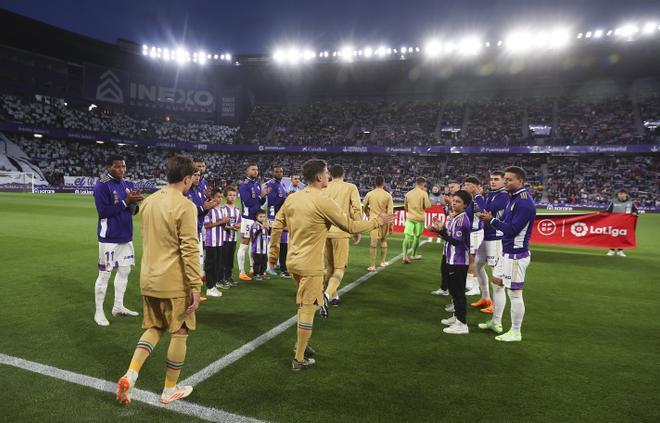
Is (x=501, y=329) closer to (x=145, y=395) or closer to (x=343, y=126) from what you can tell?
(x=145, y=395)

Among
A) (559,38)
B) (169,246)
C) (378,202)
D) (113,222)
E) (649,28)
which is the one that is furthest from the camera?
(559,38)

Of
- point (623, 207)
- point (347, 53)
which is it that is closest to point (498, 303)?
point (623, 207)

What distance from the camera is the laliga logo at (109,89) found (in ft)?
162

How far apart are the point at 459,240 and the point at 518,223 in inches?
33.6

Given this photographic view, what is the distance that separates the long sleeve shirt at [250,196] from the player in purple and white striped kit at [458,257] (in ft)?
14.8

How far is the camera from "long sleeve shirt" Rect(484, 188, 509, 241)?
6180mm

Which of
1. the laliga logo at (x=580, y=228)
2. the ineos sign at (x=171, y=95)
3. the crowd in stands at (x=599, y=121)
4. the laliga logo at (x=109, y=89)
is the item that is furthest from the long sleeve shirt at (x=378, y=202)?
the ineos sign at (x=171, y=95)

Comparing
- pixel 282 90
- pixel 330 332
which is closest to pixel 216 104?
pixel 282 90

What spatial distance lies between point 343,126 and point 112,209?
4990 centimetres

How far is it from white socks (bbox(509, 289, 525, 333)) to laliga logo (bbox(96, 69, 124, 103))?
2226 inches

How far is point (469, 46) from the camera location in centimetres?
4191

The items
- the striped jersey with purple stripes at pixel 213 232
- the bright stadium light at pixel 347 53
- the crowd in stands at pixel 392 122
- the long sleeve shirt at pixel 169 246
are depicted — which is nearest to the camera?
the long sleeve shirt at pixel 169 246

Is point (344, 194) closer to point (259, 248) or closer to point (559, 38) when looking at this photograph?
point (259, 248)

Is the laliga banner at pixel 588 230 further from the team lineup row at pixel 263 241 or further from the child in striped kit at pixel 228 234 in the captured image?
the child in striped kit at pixel 228 234
